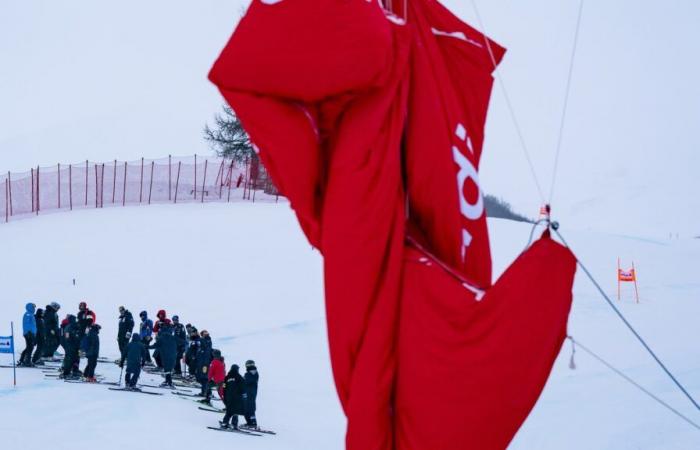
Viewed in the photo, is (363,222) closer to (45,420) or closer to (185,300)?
(45,420)

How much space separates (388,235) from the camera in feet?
9.70

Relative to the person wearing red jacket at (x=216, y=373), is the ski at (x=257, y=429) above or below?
below

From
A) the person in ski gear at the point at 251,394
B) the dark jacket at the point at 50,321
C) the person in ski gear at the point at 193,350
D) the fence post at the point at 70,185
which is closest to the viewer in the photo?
the person in ski gear at the point at 251,394

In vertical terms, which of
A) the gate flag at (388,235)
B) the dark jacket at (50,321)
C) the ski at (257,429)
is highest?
the gate flag at (388,235)

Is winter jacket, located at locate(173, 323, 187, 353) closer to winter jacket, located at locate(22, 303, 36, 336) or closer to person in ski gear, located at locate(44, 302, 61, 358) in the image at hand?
person in ski gear, located at locate(44, 302, 61, 358)

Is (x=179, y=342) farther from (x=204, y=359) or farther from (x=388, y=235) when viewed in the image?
(x=388, y=235)

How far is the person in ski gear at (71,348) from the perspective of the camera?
18266 mm

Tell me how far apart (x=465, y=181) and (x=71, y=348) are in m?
16.7

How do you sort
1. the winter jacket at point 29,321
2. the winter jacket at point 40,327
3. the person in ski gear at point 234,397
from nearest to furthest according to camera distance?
the person in ski gear at point 234,397 < the winter jacket at point 29,321 < the winter jacket at point 40,327

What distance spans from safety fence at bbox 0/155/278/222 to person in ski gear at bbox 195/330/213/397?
24745 millimetres

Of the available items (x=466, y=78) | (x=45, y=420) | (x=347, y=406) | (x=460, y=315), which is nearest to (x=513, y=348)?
(x=460, y=315)

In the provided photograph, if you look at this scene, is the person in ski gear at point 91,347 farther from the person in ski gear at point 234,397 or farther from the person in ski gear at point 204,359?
the person in ski gear at point 234,397

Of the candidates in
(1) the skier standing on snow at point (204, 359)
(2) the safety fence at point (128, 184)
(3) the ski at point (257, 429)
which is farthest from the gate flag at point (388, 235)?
(2) the safety fence at point (128, 184)

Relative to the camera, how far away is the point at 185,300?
28.2 meters
